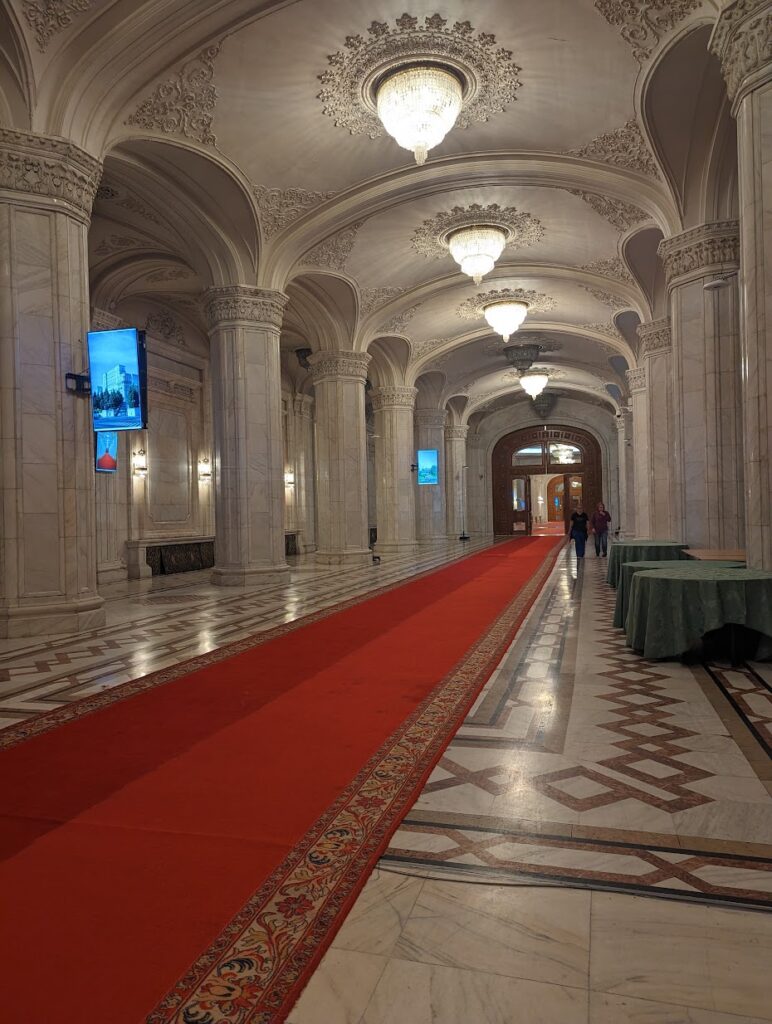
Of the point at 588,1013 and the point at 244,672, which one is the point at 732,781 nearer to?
the point at 588,1013

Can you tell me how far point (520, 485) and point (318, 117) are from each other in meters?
23.6

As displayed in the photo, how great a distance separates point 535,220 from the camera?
1173cm

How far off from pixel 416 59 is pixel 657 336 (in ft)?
23.4

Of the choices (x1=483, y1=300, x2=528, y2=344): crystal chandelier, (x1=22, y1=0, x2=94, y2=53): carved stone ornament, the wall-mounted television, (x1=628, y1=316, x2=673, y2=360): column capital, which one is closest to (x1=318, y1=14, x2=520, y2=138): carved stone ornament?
(x1=22, y1=0, x2=94, y2=53): carved stone ornament

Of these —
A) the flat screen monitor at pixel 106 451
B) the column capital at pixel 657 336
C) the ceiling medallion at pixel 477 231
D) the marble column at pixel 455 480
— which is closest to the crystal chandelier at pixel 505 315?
the ceiling medallion at pixel 477 231

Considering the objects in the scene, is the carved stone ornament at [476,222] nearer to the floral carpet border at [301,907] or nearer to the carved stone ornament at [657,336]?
the carved stone ornament at [657,336]

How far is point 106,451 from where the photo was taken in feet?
39.0

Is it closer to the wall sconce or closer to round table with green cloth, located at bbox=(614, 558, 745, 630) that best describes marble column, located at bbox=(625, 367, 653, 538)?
round table with green cloth, located at bbox=(614, 558, 745, 630)

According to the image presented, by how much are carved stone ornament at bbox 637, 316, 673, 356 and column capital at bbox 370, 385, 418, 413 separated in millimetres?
7169

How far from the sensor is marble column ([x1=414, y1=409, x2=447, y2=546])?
2198cm

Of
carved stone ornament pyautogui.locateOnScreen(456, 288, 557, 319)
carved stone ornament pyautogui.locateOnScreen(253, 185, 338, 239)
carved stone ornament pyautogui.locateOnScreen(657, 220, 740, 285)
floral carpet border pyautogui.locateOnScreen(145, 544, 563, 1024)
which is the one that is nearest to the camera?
floral carpet border pyautogui.locateOnScreen(145, 544, 563, 1024)

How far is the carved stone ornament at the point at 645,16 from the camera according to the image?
6561 mm

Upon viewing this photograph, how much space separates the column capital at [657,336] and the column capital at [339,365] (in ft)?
18.2

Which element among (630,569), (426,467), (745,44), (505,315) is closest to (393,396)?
(426,467)
